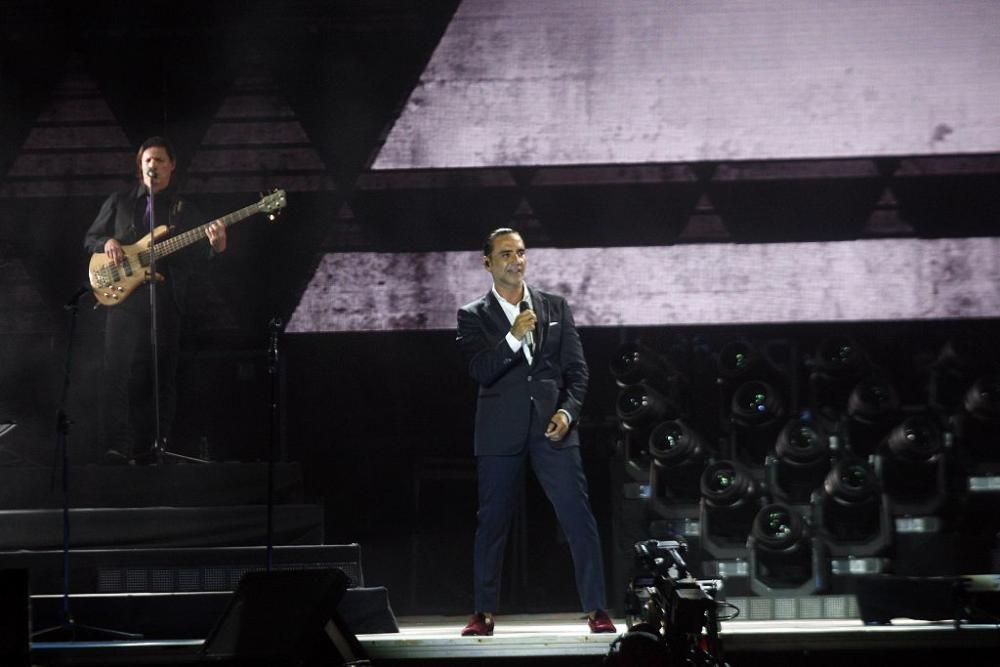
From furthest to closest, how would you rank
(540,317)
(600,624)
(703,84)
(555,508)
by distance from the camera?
(703,84)
(540,317)
(555,508)
(600,624)

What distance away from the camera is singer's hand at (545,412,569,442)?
173 inches

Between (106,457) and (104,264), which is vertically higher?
(104,264)

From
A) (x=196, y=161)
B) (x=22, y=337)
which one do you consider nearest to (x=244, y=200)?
(x=196, y=161)

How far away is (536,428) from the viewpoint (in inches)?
179

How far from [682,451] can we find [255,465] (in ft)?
6.63

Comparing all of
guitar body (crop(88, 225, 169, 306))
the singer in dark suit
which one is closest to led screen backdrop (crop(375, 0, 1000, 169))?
guitar body (crop(88, 225, 169, 306))

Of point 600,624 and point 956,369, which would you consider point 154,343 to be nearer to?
point 600,624

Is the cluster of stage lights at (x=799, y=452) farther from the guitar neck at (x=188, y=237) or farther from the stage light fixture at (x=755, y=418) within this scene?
the guitar neck at (x=188, y=237)

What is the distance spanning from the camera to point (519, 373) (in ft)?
15.1

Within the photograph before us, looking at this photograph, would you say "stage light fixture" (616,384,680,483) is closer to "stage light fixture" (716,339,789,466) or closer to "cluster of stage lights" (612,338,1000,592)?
"cluster of stage lights" (612,338,1000,592)

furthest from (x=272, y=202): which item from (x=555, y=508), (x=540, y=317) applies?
(x=555, y=508)

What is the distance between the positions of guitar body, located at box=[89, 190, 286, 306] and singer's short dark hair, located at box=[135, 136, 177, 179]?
15.5 inches

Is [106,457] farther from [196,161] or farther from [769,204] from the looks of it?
[769,204]

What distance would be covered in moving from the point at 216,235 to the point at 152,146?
1.79 feet
